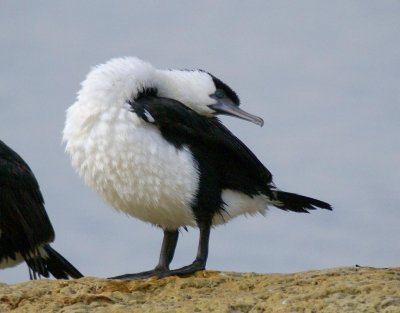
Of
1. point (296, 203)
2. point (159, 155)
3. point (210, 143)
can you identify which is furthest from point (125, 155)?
point (296, 203)

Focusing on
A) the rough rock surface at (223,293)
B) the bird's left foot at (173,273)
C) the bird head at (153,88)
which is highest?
the bird head at (153,88)

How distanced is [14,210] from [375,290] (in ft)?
13.0

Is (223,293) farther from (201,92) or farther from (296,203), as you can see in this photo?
(201,92)

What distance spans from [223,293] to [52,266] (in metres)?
3.08

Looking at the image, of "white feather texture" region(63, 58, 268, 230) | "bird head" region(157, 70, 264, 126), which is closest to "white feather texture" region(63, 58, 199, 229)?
"white feather texture" region(63, 58, 268, 230)

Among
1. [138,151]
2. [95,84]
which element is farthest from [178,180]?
[95,84]

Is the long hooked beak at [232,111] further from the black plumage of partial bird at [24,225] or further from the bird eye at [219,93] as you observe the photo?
the black plumage of partial bird at [24,225]

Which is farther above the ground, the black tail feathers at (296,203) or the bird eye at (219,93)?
the bird eye at (219,93)

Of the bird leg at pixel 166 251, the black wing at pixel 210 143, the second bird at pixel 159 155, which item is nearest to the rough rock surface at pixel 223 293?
the second bird at pixel 159 155

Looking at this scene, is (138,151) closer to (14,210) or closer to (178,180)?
(178,180)

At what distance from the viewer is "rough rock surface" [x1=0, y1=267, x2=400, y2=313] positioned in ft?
22.2

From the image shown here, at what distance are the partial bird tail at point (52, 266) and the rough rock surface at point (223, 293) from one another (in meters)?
2.11

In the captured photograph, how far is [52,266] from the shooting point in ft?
33.1

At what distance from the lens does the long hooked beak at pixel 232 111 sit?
28.2 feet
